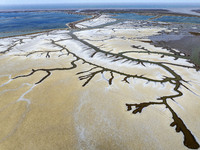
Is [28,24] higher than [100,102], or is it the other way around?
[100,102]

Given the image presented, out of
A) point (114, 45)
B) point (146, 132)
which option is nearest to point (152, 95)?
point (146, 132)

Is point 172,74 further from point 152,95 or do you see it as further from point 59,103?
point 59,103

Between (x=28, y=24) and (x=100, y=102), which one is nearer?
(x=100, y=102)

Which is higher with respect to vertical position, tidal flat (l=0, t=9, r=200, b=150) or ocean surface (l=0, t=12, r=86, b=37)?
tidal flat (l=0, t=9, r=200, b=150)

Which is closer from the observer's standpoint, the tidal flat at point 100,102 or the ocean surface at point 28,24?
the tidal flat at point 100,102

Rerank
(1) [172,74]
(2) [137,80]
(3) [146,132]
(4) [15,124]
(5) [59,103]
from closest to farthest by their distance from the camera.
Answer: (3) [146,132] → (4) [15,124] → (5) [59,103] → (2) [137,80] → (1) [172,74]

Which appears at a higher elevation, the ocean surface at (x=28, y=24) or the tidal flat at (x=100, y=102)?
the tidal flat at (x=100, y=102)

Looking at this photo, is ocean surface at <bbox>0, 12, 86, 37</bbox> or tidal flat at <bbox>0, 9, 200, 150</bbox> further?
ocean surface at <bbox>0, 12, 86, 37</bbox>

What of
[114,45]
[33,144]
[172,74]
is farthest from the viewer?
[114,45]
